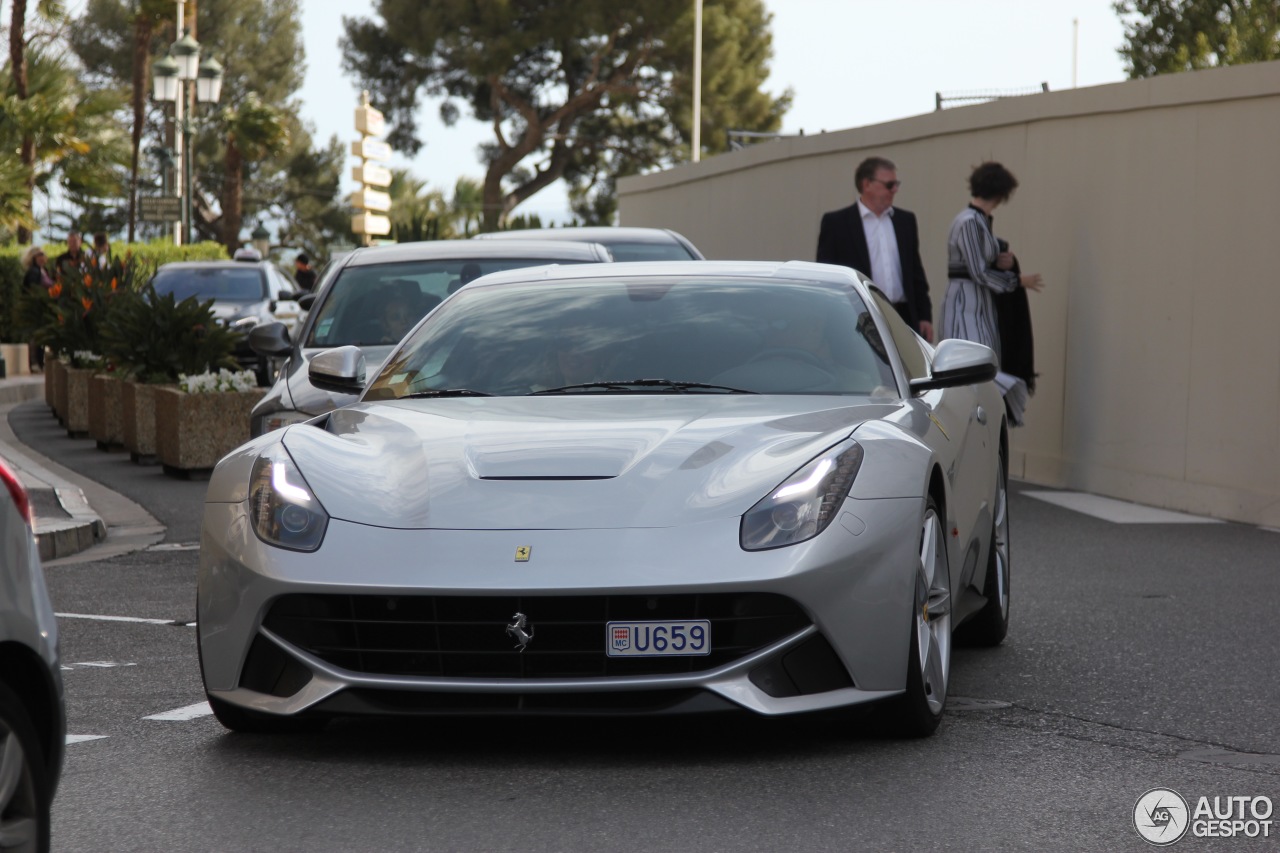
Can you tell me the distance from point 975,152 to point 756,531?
11144 mm

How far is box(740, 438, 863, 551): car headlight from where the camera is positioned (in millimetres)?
4906

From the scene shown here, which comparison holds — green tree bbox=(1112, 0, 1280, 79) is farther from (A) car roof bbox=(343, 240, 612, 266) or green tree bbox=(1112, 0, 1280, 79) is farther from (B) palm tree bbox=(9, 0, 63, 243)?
(A) car roof bbox=(343, 240, 612, 266)

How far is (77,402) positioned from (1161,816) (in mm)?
Answer: 14781

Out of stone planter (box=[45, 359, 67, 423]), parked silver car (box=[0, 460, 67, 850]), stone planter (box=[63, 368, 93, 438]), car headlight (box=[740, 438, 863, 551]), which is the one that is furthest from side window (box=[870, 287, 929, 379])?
stone planter (box=[45, 359, 67, 423])

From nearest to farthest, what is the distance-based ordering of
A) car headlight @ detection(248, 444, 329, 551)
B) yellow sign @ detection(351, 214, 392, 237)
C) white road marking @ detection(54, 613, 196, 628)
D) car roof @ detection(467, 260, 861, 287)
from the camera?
car headlight @ detection(248, 444, 329, 551) → car roof @ detection(467, 260, 861, 287) → white road marking @ detection(54, 613, 196, 628) → yellow sign @ detection(351, 214, 392, 237)

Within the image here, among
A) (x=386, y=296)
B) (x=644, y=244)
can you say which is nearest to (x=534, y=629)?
(x=386, y=296)

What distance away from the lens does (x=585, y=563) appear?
4820 millimetres

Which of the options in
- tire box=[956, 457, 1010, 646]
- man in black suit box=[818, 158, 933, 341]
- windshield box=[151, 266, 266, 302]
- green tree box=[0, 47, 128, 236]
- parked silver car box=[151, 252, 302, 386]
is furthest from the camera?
green tree box=[0, 47, 128, 236]

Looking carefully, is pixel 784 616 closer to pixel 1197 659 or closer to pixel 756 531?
pixel 756 531

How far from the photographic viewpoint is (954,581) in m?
5.85

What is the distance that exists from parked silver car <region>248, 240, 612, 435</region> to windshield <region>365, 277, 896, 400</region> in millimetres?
3461

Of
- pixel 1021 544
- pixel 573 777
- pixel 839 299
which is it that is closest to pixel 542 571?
pixel 573 777

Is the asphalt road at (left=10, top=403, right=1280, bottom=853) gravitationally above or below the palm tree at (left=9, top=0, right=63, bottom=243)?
below

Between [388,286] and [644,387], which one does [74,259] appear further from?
[644,387]
